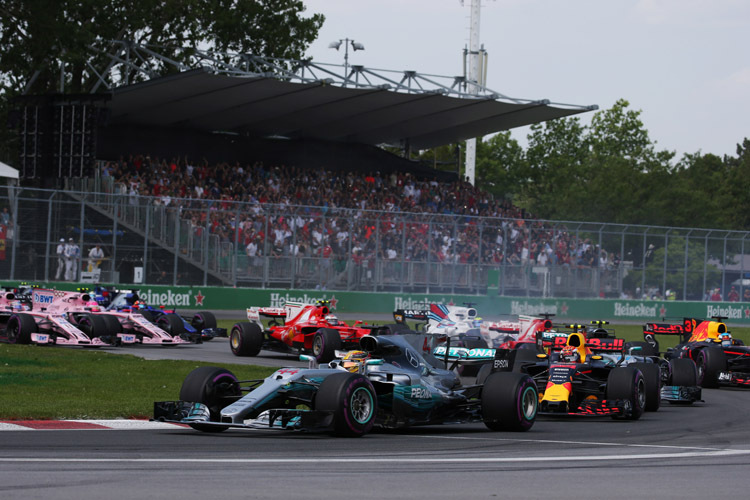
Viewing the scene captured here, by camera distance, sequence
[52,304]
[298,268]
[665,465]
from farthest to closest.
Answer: [298,268]
[52,304]
[665,465]

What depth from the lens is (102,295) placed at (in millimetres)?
26109

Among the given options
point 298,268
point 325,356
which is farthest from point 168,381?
point 298,268

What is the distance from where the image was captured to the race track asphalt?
8273mm

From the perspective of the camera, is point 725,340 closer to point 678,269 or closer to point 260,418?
point 260,418

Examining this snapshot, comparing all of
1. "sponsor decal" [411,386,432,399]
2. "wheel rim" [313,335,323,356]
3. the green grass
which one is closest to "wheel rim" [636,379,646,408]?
"sponsor decal" [411,386,432,399]

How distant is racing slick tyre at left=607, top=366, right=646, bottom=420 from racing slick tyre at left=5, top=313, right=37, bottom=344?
13208 mm

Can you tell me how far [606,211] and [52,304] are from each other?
5856 cm

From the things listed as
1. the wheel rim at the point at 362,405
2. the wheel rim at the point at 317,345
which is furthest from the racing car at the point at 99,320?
the wheel rim at the point at 362,405

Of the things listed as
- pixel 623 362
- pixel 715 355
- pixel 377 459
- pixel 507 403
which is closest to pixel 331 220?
pixel 715 355

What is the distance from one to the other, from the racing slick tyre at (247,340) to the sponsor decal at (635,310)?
2243cm

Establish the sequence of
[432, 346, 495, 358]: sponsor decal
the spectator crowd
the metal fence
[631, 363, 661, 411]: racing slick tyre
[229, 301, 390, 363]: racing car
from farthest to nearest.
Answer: the spectator crowd
the metal fence
[229, 301, 390, 363]: racing car
[432, 346, 495, 358]: sponsor decal
[631, 363, 661, 411]: racing slick tyre

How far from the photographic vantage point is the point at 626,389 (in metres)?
15.0

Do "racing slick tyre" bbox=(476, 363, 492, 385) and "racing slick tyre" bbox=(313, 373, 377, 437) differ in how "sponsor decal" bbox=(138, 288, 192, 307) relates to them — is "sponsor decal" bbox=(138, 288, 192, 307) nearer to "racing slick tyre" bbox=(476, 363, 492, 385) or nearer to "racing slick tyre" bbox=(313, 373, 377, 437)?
"racing slick tyre" bbox=(476, 363, 492, 385)

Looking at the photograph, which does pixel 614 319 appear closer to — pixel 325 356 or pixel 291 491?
pixel 325 356
